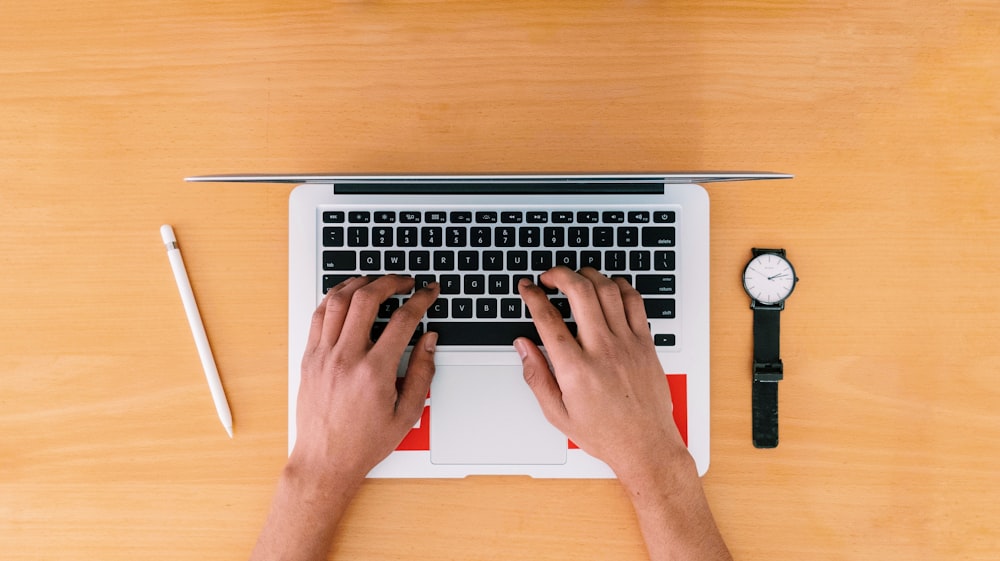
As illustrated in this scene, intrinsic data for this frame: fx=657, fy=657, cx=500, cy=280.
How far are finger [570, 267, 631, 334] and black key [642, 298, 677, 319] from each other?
0.13 feet

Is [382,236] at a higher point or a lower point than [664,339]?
higher

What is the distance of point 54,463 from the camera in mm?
912

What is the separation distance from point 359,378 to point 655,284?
1.34 ft

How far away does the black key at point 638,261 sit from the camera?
87 centimetres

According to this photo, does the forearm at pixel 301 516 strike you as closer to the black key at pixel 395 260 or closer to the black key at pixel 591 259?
the black key at pixel 395 260

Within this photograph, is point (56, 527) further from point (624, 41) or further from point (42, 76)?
point (624, 41)

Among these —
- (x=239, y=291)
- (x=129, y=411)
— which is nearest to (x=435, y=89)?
(x=239, y=291)

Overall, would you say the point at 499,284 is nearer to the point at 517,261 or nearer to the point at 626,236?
the point at 517,261

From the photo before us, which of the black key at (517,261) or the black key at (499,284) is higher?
the black key at (517,261)

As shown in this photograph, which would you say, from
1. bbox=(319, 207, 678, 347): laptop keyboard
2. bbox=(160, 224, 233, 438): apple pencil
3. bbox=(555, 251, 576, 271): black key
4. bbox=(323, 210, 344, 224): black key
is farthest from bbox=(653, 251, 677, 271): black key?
bbox=(160, 224, 233, 438): apple pencil

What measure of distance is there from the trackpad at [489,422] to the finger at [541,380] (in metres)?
0.02

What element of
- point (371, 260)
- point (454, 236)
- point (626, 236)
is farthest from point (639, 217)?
point (371, 260)

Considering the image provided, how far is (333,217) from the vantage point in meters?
0.87

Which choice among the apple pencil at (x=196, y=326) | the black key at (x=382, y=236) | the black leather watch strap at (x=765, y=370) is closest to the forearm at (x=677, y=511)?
the black leather watch strap at (x=765, y=370)
